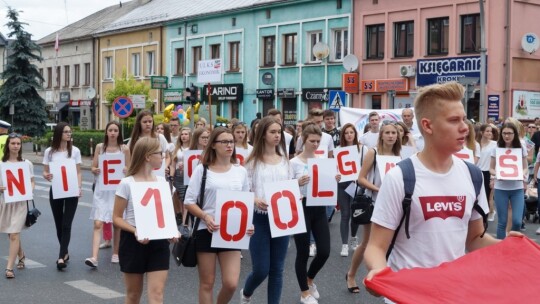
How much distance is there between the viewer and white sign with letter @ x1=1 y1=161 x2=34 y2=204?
10.4 meters

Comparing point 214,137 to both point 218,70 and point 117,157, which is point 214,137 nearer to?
point 117,157

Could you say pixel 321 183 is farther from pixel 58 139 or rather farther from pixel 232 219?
pixel 58 139

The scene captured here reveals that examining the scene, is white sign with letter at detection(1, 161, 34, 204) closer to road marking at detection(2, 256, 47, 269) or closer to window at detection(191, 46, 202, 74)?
road marking at detection(2, 256, 47, 269)

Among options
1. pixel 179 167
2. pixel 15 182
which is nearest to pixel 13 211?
pixel 15 182

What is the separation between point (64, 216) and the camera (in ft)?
36.0

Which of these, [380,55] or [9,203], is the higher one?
[380,55]

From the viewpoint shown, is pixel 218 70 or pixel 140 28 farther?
pixel 140 28

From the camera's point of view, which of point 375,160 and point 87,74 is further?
point 87,74

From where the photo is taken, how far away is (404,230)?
163 inches

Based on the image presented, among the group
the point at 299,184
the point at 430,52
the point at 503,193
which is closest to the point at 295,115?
the point at 430,52

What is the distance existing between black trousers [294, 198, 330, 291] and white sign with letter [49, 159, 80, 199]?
3.34 meters

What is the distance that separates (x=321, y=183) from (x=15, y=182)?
383cm

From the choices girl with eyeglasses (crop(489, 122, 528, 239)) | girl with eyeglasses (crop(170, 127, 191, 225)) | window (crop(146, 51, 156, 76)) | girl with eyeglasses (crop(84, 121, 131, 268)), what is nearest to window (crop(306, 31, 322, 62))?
window (crop(146, 51, 156, 76))

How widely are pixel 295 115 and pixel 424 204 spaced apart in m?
35.3
